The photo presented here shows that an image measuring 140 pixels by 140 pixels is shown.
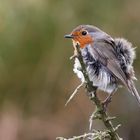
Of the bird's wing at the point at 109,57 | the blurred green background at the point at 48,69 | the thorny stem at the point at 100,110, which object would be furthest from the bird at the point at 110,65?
the blurred green background at the point at 48,69

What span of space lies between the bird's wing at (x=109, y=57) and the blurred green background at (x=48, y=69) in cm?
336

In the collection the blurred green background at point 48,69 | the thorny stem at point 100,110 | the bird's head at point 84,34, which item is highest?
the blurred green background at point 48,69

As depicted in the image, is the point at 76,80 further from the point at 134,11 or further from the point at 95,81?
the point at 95,81

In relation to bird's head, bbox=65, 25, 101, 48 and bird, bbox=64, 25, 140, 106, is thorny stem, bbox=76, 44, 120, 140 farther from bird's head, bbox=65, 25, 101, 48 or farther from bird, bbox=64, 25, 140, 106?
bird's head, bbox=65, 25, 101, 48

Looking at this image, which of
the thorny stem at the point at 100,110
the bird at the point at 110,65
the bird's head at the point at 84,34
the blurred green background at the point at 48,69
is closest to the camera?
the thorny stem at the point at 100,110

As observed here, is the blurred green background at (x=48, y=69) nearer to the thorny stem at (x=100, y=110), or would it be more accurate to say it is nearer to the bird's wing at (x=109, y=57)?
the bird's wing at (x=109, y=57)

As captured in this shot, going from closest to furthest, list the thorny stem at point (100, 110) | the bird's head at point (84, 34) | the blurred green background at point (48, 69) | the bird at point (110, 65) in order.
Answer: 1. the thorny stem at point (100, 110)
2. the bird at point (110, 65)
3. the bird's head at point (84, 34)
4. the blurred green background at point (48, 69)

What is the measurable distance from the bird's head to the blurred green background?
3.21 metres

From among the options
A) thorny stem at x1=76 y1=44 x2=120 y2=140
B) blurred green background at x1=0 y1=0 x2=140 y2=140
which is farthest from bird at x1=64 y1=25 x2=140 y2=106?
blurred green background at x1=0 y1=0 x2=140 y2=140

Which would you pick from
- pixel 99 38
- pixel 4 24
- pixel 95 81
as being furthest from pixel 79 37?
pixel 4 24

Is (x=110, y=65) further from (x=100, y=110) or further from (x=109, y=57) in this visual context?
(x=100, y=110)

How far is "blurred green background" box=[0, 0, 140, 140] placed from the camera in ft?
29.7

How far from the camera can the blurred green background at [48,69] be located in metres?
9.06

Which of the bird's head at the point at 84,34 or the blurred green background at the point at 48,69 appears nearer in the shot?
the bird's head at the point at 84,34
